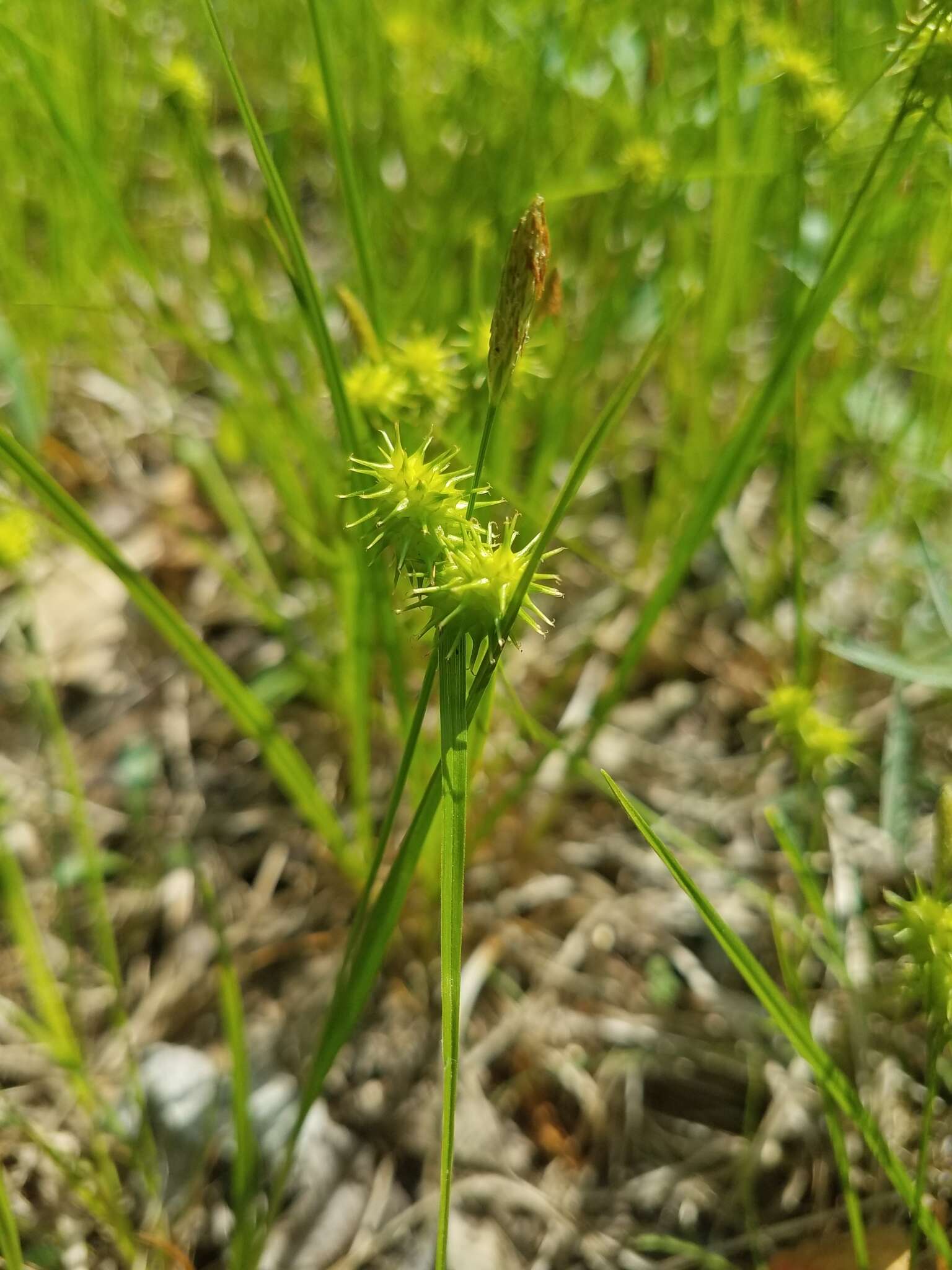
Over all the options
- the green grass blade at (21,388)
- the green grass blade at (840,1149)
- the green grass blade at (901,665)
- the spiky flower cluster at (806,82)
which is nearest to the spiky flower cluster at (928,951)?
the green grass blade at (840,1149)

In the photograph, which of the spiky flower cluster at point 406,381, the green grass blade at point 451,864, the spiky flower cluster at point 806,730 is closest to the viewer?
the green grass blade at point 451,864

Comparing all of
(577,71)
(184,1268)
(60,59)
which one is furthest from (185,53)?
(184,1268)

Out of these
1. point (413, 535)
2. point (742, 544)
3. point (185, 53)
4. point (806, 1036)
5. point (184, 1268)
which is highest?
point (185, 53)

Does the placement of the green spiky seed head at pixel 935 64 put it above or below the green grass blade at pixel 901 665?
above

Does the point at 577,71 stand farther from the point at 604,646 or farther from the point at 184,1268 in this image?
the point at 184,1268

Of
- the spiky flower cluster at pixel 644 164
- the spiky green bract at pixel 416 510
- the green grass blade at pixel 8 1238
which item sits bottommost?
the green grass blade at pixel 8 1238

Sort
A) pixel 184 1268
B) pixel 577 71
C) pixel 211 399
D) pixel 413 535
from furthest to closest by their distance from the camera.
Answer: pixel 211 399, pixel 577 71, pixel 184 1268, pixel 413 535

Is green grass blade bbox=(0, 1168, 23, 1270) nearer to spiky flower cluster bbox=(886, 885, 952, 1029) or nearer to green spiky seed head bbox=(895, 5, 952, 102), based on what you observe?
spiky flower cluster bbox=(886, 885, 952, 1029)

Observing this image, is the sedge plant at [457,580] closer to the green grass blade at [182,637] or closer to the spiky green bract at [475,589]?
the spiky green bract at [475,589]
